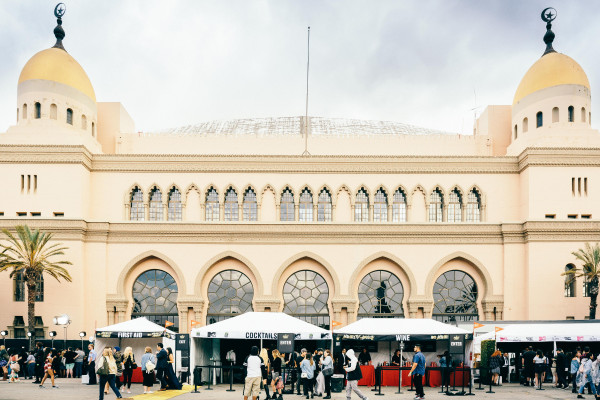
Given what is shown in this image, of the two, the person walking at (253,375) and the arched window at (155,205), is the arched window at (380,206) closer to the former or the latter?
the arched window at (155,205)

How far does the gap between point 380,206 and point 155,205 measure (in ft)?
43.7

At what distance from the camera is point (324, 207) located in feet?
143

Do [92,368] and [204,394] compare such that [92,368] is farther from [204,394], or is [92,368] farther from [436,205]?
[436,205]

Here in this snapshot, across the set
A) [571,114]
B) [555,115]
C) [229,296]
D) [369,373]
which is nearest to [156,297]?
[229,296]

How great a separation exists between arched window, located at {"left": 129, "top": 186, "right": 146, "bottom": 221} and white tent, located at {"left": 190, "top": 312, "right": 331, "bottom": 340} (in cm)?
1624

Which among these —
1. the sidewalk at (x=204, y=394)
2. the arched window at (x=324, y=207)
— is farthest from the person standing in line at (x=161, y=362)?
the arched window at (x=324, y=207)

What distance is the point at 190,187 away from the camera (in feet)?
143

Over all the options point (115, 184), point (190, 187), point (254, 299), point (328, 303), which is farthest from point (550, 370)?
point (115, 184)

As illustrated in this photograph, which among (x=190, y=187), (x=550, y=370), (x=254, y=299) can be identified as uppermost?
(x=190, y=187)

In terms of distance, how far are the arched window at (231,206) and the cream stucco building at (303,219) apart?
0.09 m

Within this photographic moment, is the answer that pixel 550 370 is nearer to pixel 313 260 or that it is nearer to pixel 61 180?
pixel 313 260

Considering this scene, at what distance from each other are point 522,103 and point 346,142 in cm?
1102

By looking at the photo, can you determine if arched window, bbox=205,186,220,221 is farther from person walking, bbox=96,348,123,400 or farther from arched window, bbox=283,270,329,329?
person walking, bbox=96,348,123,400

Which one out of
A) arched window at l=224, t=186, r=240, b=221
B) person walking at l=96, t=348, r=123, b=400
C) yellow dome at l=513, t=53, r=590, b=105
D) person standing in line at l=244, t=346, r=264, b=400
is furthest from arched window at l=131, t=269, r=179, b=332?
yellow dome at l=513, t=53, r=590, b=105
